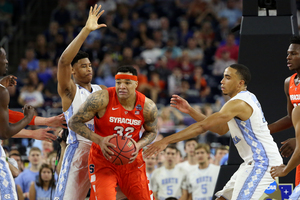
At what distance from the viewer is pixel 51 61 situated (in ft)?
45.0

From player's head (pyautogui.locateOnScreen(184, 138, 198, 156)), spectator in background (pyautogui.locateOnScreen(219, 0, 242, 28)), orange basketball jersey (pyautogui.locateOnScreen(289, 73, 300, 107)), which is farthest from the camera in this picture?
spectator in background (pyautogui.locateOnScreen(219, 0, 242, 28))

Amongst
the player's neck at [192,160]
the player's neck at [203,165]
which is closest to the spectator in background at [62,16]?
the player's neck at [192,160]

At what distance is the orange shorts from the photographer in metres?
4.95

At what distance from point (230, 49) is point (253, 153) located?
9239 mm

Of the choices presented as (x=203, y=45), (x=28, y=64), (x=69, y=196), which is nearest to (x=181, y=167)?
(x=69, y=196)

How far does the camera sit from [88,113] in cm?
487

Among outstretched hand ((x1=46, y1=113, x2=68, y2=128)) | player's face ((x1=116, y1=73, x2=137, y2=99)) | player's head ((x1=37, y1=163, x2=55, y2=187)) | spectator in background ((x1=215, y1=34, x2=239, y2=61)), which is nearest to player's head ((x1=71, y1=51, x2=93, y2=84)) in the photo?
outstretched hand ((x1=46, y1=113, x2=68, y2=128))

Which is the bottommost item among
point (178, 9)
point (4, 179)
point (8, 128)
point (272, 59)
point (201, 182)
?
point (201, 182)

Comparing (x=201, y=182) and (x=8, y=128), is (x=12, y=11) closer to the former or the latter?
(x=201, y=182)

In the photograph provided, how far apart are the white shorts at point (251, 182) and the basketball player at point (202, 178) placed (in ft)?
11.8

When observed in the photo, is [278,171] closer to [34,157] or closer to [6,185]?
[6,185]

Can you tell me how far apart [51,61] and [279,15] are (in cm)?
886

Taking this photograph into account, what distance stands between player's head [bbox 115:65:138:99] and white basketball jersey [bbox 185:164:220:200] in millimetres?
3865

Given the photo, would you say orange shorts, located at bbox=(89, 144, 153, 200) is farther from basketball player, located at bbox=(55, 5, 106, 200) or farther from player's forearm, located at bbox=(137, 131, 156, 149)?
basketball player, located at bbox=(55, 5, 106, 200)
